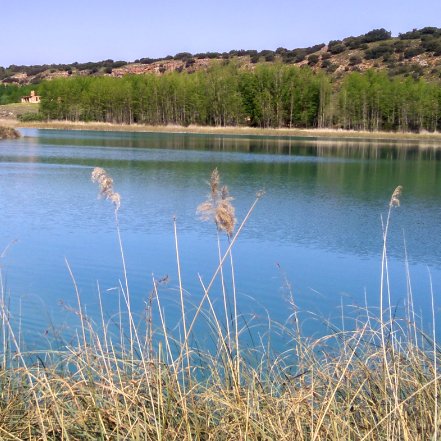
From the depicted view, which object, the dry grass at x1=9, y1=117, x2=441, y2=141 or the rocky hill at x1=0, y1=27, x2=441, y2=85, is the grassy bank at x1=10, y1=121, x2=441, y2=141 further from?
the rocky hill at x1=0, y1=27, x2=441, y2=85

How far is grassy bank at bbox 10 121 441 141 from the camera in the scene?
2019 inches

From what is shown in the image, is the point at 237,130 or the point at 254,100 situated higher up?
the point at 254,100

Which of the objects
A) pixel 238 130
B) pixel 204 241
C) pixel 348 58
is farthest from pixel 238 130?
pixel 204 241

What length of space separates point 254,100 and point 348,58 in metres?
25.3

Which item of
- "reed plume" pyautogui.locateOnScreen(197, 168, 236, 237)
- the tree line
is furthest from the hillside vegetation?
"reed plume" pyautogui.locateOnScreen(197, 168, 236, 237)

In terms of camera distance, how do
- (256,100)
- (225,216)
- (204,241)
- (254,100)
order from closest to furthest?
1. (225,216)
2. (204,241)
3. (256,100)
4. (254,100)

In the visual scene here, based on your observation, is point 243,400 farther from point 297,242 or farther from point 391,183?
point 391,183

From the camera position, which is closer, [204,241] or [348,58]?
[204,241]

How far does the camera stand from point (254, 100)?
5547 centimetres

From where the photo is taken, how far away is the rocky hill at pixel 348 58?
229 ft

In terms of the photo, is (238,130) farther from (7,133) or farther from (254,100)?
(7,133)

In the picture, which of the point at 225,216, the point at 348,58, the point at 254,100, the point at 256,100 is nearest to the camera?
the point at 225,216

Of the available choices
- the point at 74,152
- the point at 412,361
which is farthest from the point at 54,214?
the point at 74,152

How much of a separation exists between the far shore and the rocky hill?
893 cm
